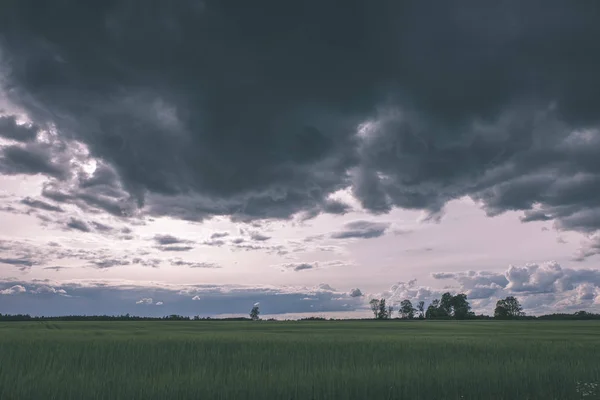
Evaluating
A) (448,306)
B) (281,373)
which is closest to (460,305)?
(448,306)

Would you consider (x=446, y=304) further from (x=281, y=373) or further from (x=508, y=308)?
(x=281, y=373)

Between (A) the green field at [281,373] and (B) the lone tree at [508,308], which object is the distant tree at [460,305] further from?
(A) the green field at [281,373]

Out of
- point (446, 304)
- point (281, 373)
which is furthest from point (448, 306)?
point (281, 373)

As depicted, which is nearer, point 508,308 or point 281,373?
point 281,373

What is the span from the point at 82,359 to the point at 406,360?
Result: 41.3 ft

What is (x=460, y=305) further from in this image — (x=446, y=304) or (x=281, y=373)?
(x=281, y=373)

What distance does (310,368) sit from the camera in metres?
15.4

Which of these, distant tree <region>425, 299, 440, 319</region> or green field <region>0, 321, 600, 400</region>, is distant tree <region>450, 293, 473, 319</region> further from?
green field <region>0, 321, 600, 400</region>

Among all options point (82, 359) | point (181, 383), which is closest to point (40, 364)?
point (82, 359)

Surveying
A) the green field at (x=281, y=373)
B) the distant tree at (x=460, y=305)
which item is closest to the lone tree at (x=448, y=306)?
the distant tree at (x=460, y=305)

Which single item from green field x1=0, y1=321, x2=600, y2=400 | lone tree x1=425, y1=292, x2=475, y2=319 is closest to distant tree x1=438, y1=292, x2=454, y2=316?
lone tree x1=425, y1=292, x2=475, y2=319

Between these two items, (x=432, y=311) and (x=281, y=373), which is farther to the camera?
(x=432, y=311)

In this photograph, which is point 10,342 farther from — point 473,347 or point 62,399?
point 473,347

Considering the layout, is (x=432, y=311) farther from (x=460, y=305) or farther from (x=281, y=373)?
(x=281, y=373)
